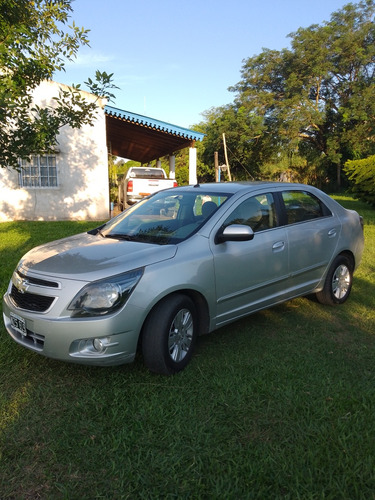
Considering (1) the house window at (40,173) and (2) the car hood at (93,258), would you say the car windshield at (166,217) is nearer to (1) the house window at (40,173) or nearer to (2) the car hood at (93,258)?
(2) the car hood at (93,258)

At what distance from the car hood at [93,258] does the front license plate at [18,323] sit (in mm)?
385

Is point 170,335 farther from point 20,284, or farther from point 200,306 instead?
point 20,284

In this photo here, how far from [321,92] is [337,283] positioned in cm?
3218

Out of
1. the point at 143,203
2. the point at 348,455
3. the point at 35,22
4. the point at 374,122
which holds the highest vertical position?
the point at 374,122

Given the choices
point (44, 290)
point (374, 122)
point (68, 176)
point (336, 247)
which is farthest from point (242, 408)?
point (374, 122)

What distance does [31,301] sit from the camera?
10.8 ft

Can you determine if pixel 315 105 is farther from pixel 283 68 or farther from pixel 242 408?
pixel 242 408

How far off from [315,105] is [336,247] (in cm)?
3037

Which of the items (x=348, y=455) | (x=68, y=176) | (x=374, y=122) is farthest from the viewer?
(x=374, y=122)

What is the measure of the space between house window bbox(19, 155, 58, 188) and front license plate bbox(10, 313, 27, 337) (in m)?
10.9

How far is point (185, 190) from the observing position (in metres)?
4.60

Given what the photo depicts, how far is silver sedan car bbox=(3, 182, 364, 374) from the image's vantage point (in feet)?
10.2

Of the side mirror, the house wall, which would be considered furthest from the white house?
the side mirror

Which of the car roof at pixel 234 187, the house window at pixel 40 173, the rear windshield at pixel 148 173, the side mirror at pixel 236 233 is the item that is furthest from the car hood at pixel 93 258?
the rear windshield at pixel 148 173
